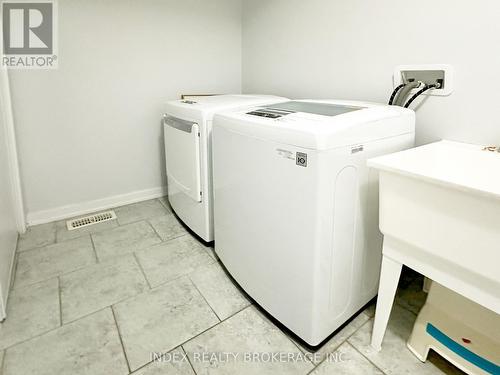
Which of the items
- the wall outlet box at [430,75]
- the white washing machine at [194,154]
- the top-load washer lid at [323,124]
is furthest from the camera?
the white washing machine at [194,154]

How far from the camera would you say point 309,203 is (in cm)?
101

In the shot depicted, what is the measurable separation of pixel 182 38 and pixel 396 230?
2124mm

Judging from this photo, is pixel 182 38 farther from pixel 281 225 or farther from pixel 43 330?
pixel 43 330

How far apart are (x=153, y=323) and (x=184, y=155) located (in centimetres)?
93

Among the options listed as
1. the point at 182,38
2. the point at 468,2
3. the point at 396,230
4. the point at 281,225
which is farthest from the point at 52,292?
the point at 468,2

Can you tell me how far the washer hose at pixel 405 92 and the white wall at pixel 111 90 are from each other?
1.59m

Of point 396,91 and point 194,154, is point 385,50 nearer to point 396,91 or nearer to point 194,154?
point 396,91

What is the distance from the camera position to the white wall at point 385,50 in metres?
1.22
